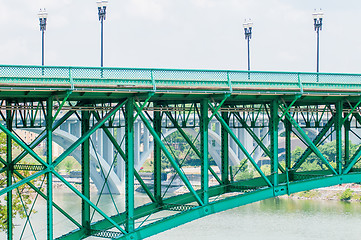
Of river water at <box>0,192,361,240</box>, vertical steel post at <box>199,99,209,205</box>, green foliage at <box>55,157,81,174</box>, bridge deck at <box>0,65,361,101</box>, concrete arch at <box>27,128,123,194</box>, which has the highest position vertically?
bridge deck at <box>0,65,361,101</box>

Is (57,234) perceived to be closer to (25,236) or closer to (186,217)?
(25,236)

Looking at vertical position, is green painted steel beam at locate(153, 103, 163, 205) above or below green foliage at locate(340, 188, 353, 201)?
above

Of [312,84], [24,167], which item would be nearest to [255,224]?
[312,84]

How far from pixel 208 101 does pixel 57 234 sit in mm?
28884

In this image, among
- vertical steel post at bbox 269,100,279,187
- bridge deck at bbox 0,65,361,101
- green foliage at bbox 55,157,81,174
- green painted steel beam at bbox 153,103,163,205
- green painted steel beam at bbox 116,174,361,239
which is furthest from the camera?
green foliage at bbox 55,157,81,174

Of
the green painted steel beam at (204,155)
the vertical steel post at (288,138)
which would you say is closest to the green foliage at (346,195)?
the vertical steel post at (288,138)

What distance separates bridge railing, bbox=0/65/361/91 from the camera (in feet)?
74.4

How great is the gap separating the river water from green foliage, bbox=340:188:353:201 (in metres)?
6.71

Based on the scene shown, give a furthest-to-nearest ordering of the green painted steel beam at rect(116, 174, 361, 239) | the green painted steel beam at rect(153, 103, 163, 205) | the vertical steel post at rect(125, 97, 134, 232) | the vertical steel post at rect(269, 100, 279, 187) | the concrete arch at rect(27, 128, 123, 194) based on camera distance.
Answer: the concrete arch at rect(27, 128, 123, 194) < the green painted steel beam at rect(153, 103, 163, 205) < the vertical steel post at rect(269, 100, 279, 187) < the green painted steel beam at rect(116, 174, 361, 239) < the vertical steel post at rect(125, 97, 134, 232)

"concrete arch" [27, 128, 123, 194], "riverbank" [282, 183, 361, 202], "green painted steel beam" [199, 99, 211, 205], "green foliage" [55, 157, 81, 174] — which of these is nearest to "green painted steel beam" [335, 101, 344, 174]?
"green painted steel beam" [199, 99, 211, 205]

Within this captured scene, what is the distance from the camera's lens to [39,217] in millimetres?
63062

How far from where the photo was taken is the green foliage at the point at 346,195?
82812mm

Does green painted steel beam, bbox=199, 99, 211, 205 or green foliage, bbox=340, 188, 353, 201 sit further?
green foliage, bbox=340, 188, 353, 201

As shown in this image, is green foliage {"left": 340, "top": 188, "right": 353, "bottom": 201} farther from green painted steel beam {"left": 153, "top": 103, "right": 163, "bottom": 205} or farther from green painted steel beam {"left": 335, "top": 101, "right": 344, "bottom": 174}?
green painted steel beam {"left": 153, "top": 103, "right": 163, "bottom": 205}
